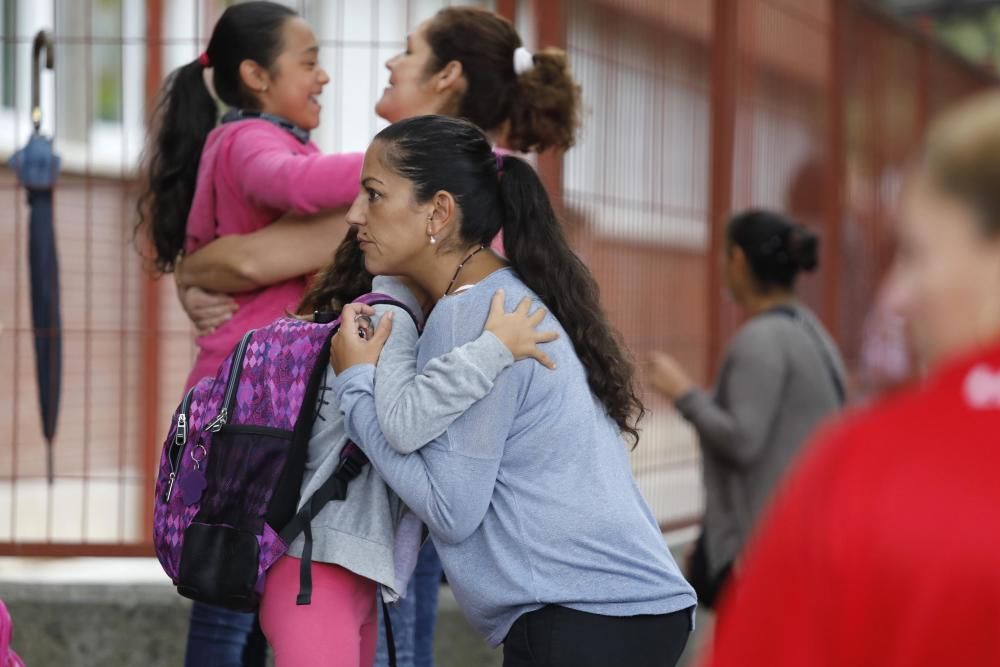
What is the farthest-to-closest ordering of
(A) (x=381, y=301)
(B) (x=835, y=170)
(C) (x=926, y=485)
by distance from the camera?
(B) (x=835, y=170) < (A) (x=381, y=301) < (C) (x=926, y=485)

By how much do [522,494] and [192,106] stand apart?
4.52 feet

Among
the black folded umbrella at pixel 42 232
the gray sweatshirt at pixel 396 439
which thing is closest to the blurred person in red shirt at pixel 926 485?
the gray sweatshirt at pixel 396 439

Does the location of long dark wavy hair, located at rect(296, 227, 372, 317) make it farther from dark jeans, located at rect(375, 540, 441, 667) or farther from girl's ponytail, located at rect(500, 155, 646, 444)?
dark jeans, located at rect(375, 540, 441, 667)

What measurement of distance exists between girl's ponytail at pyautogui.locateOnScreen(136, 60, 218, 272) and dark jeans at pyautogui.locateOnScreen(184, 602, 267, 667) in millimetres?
822

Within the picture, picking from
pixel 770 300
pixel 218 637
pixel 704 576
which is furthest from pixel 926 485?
pixel 770 300

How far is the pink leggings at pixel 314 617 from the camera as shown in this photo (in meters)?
2.48

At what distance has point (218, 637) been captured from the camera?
117 inches

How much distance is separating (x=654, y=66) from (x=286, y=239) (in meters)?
2.92

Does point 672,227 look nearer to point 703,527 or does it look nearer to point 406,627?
point 703,527

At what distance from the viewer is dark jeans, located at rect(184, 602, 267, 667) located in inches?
117

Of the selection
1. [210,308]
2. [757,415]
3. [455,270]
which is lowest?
[757,415]

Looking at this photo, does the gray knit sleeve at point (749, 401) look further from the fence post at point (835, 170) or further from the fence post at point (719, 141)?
the fence post at point (835, 170)

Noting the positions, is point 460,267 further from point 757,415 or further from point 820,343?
point 820,343

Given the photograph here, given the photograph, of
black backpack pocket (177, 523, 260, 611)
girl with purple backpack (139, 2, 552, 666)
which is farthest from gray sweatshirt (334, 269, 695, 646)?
girl with purple backpack (139, 2, 552, 666)
